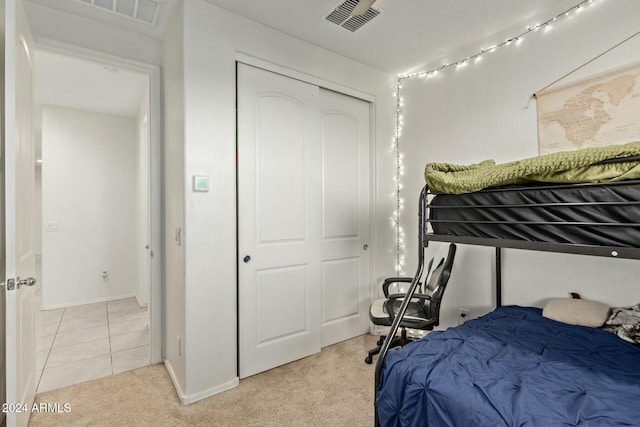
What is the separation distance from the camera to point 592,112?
2.01 metres

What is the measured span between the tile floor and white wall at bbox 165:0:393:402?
67 cm

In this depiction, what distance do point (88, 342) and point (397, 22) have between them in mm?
3917

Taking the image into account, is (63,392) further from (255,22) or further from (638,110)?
(638,110)

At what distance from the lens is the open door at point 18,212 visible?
134cm

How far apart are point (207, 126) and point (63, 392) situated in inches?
81.2

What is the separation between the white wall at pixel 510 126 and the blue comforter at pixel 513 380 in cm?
51

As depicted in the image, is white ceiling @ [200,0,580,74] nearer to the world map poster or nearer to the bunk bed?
the world map poster

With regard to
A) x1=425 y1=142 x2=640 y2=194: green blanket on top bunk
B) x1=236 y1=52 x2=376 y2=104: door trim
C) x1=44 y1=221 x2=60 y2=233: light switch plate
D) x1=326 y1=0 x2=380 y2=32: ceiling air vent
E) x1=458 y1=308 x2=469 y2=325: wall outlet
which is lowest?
x1=458 y1=308 x2=469 y2=325: wall outlet

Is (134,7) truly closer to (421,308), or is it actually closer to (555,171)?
(555,171)

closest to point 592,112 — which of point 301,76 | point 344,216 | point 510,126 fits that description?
point 510,126

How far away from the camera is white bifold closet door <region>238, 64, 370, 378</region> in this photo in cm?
235

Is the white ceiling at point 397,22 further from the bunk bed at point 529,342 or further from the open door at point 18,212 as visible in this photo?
the bunk bed at point 529,342

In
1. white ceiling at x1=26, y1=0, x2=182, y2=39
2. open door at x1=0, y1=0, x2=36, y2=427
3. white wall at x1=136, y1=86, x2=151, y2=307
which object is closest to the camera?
open door at x1=0, y1=0, x2=36, y2=427

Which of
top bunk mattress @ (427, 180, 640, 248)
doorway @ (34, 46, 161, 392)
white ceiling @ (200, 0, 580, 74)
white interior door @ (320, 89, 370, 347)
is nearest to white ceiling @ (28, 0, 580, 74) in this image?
white ceiling @ (200, 0, 580, 74)
